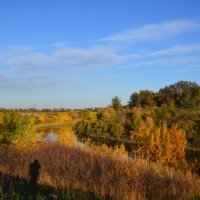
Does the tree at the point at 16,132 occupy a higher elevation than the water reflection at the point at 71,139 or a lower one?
higher

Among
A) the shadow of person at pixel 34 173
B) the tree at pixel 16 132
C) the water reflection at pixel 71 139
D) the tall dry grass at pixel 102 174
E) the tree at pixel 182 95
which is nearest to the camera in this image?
the tall dry grass at pixel 102 174

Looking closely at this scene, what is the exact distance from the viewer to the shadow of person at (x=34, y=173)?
11.5 meters

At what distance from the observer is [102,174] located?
1155cm

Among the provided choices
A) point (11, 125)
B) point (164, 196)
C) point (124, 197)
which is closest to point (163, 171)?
point (164, 196)

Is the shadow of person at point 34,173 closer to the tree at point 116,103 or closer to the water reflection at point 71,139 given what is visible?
the water reflection at point 71,139

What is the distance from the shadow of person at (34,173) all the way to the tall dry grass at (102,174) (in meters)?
0.15

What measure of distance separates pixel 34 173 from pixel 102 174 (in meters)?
2.60

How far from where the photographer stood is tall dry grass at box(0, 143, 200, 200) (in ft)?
35.0

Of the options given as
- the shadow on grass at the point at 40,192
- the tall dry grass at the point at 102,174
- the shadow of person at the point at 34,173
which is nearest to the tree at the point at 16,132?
the tall dry grass at the point at 102,174

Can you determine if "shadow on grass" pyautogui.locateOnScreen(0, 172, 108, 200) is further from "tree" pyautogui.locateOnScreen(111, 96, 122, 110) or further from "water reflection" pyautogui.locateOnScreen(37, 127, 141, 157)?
"tree" pyautogui.locateOnScreen(111, 96, 122, 110)

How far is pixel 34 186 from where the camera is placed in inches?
447

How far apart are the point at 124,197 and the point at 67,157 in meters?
5.71

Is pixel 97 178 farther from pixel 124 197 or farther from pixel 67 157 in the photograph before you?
pixel 67 157


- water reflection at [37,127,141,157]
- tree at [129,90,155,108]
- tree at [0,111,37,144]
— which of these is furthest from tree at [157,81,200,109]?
tree at [0,111,37,144]
